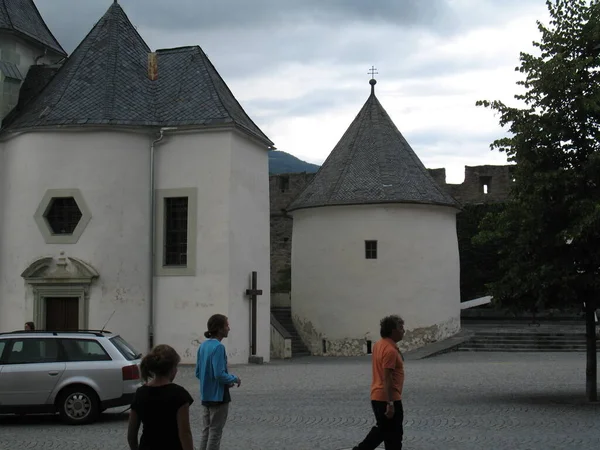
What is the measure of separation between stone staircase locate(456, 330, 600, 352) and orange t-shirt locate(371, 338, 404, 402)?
22568 millimetres

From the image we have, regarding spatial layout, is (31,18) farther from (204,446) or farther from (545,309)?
(204,446)

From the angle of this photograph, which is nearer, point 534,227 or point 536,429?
point 536,429

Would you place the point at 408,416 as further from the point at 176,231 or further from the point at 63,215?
the point at 63,215

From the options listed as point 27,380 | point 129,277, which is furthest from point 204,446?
point 129,277

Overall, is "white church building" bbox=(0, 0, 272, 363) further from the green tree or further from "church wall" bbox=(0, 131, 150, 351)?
the green tree

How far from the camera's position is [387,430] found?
27.2ft

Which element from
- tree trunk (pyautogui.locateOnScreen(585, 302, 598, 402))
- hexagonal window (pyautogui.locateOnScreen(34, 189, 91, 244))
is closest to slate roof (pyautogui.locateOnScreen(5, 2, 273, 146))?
hexagonal window (pyautogui.locateOnScreen(34, 189, 91, 244))

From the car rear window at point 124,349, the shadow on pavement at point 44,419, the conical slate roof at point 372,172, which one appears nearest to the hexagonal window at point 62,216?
the conical slate roof at point 372,172

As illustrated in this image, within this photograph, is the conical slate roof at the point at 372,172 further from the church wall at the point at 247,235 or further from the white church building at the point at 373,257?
the church wall at the point at 247,235

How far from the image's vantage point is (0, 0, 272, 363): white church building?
79.9ft

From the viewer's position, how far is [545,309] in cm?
1527

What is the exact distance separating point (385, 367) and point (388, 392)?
240mm

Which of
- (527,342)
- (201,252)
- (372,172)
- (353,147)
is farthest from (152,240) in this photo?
(527,342)

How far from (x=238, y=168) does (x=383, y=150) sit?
9874mm
